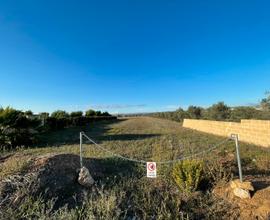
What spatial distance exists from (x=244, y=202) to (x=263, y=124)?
7949 mm

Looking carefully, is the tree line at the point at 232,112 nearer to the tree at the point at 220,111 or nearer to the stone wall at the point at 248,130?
the tree at the point at 220,111

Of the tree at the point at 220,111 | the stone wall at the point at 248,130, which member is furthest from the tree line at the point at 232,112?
the stone wall at the point at 248,130

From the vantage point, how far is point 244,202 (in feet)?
12.9

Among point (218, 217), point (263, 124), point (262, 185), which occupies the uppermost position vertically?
point (263, 124)

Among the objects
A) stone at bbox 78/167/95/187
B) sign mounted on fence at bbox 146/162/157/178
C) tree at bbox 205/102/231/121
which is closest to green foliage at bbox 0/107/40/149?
stone at bbox 78/167/95/187

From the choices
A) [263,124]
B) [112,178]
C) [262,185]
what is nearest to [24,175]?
[112,178]

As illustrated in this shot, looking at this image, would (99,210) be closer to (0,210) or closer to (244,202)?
(0,210)

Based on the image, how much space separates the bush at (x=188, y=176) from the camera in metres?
4.50

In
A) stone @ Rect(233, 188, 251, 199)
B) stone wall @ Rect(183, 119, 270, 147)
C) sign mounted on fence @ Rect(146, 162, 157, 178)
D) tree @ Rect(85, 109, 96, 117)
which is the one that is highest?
tree @ Rect(85, 109, 96, 117)

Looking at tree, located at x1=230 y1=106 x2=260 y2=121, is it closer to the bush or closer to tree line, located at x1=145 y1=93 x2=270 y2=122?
tree line, located at x1=145 y1=93 x2=270 y2=122

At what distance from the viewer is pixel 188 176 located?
15.0 feet

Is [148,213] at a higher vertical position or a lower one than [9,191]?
lower

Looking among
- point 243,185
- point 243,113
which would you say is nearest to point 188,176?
point 243,185

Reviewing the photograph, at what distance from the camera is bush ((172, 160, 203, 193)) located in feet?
14.8
